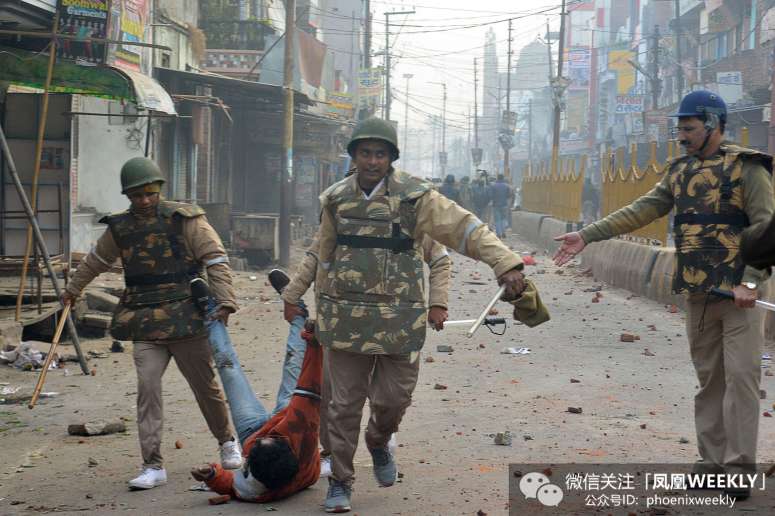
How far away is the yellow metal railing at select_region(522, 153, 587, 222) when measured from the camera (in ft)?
83.5

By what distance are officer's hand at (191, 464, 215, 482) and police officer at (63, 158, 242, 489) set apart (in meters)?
0.70

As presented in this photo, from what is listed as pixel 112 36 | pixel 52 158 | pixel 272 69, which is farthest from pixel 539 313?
pixel 272 69

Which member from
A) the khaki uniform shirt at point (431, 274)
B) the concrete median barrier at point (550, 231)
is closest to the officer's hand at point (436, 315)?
the khaki uniform shirt at point (431, 274)

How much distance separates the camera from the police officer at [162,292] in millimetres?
5781

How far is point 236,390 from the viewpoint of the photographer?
5711mm

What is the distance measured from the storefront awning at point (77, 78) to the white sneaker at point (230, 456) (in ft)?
22.2

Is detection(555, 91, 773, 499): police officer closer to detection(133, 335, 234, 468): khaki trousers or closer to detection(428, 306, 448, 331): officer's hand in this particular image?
detection(428, 306, 448, 331): officer's hand

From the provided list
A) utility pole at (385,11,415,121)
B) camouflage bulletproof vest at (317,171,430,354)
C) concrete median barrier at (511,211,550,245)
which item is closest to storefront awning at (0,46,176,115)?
camouflage bulletproof vest at (317,171,430,354)

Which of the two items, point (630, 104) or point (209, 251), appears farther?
point (630, 104)

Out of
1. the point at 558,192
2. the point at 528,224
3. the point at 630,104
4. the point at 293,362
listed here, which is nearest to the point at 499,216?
the point at 528,224

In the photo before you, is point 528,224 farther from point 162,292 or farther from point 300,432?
point 300,432

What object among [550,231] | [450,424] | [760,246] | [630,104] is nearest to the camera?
[760,246]

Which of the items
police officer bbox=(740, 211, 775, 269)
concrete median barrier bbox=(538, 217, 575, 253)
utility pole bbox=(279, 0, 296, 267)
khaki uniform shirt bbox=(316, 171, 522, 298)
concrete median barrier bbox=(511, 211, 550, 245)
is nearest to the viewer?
police officer bbox=(740, 211, 775, 269)

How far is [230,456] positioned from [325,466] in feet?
1.87
